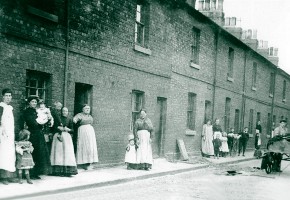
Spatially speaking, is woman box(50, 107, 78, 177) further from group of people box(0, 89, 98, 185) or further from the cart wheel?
the cart wheel

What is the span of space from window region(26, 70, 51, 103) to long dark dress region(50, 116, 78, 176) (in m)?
0.86

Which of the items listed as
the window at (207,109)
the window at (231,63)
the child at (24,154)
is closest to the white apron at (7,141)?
the child at (24,154)

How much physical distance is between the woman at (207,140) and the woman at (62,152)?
34.2 ft

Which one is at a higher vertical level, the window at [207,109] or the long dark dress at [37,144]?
the window at [207,109]

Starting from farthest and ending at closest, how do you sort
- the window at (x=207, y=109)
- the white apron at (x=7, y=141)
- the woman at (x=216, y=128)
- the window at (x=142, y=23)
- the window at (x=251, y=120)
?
the window at (x=251, y=120)
the window at (x=207, y=109)
the woman at (x=216, y=128)
the window at (x=142, y=23)
the white apron at (x=7, y=141)

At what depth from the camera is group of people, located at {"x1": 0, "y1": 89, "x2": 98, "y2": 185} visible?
909cm

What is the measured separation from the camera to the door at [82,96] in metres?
12.8

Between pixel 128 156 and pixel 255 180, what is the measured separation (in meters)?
3.97

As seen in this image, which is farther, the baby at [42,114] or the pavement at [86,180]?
the baby at [42,114]

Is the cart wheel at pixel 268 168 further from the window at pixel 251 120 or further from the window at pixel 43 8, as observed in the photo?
the window at pixel 251 120

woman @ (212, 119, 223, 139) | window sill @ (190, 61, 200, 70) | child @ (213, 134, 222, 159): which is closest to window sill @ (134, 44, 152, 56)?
window sill @ (190, 61, 200, 70)

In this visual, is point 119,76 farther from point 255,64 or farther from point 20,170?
point 255,64

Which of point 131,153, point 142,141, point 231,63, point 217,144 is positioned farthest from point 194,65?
point 131,153

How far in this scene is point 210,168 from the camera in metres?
16.3
